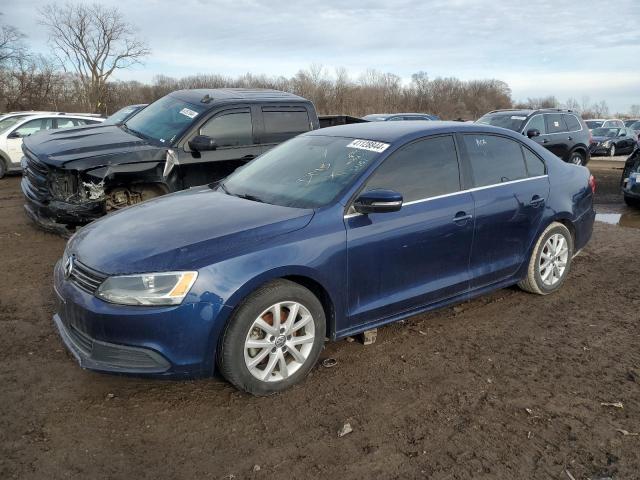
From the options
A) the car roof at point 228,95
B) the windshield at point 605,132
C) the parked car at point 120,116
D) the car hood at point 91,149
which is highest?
the car roof at point 228,95

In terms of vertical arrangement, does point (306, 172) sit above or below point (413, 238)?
above

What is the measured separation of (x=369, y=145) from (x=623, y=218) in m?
7.00

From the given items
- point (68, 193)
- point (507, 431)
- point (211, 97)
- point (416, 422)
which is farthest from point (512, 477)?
point (211, 97)

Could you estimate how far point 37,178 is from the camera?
626 centimetres

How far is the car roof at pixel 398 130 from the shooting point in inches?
161

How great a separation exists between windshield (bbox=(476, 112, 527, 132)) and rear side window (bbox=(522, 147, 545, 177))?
27.4 ft

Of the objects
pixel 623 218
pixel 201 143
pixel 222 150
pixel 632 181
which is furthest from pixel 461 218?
pixel 632 181

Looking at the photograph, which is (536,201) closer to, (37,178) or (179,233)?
(179,233)

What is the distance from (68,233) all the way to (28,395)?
319 centimetres

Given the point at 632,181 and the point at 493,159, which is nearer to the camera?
the point at 493,159

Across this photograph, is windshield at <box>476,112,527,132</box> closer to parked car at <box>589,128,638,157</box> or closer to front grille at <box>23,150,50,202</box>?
front grille at <box>23,150,50,202</box>

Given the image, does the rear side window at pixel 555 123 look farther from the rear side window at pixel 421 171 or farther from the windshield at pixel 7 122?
the windshield at pixel 7 122

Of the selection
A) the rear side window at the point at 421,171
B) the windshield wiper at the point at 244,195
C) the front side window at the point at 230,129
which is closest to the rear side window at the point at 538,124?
the front side window at the point at 230,129

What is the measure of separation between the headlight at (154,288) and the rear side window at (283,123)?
4330 mm
